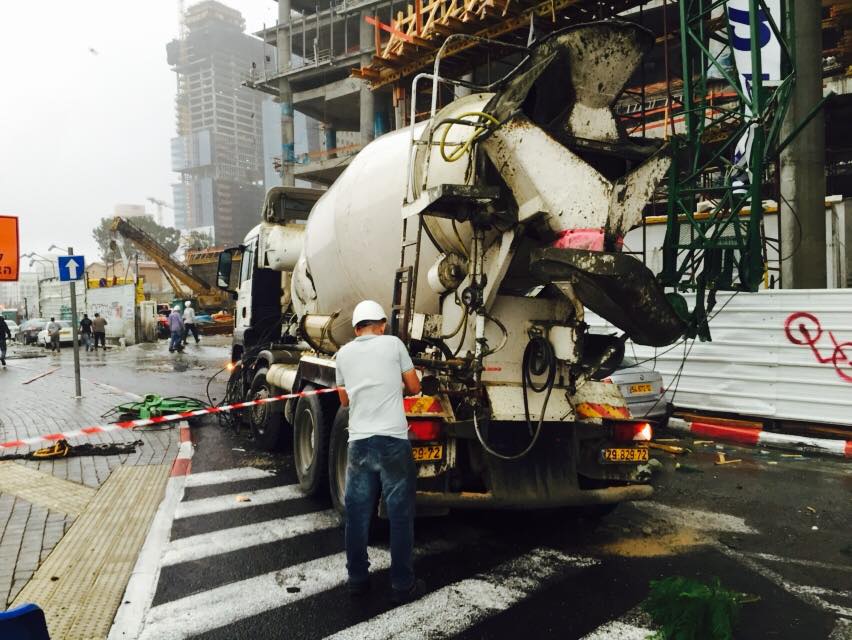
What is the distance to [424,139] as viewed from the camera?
5020mm

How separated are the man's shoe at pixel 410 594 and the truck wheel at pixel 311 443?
79.9 inches

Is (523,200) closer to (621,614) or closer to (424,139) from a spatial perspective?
(424,139)

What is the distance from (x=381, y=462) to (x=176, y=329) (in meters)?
22.2

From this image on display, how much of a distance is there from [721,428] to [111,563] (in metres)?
8.15

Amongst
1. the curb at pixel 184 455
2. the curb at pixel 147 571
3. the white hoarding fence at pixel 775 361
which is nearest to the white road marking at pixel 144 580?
the curb at pixel 147 571

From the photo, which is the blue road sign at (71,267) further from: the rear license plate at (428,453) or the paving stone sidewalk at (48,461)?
the rear license plate at (428,453)

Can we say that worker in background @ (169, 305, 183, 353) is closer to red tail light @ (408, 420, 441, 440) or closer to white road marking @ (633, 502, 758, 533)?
white road marking @ (633, 502, 758, 533)

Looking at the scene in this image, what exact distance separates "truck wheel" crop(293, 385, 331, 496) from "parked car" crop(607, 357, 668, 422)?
4.44 m

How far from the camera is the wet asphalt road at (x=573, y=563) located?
12.4ft

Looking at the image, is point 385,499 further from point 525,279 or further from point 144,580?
point 525,279

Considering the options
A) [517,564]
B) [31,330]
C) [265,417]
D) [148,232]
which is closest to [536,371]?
[517,564]

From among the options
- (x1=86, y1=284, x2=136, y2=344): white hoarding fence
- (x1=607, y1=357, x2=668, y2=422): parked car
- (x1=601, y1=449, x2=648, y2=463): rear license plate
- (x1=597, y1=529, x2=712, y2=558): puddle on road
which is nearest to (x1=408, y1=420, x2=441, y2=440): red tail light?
(x1=601, y1=449, x2=648, y2=463): rear license plate

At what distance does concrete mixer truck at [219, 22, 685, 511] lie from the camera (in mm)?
4336

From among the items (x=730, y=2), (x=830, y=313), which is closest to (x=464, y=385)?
(x=830, y=313)
